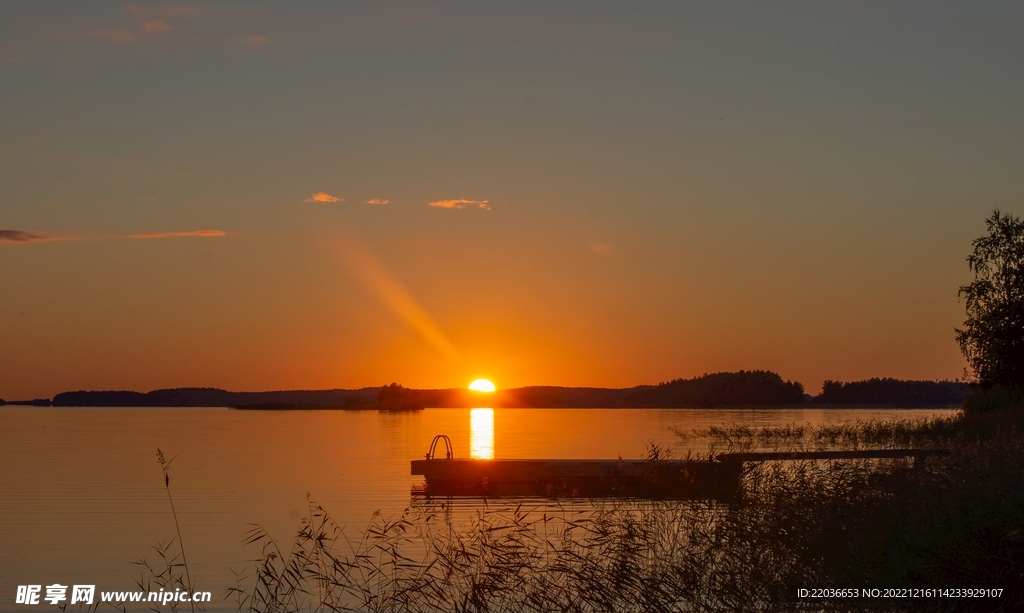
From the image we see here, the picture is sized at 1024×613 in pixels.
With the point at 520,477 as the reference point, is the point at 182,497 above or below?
below

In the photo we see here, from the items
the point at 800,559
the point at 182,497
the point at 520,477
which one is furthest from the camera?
the point at 182,497

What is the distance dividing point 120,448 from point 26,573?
44.7m

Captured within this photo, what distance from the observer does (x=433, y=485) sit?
3328cm

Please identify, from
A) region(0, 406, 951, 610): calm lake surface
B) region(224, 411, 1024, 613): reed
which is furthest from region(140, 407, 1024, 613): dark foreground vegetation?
region(0, 406, 951, 610): calm lake surface

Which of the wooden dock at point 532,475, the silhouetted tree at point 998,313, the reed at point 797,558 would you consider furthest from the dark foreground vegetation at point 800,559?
the silhouetted tree at point 998,313

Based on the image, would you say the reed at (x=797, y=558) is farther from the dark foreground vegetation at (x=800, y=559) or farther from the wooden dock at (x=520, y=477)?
the wooden dock at (x=520, y=477)

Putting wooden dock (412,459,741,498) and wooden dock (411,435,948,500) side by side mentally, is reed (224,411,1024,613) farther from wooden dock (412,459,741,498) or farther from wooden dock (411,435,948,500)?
wooden dock (412,459,741,498)

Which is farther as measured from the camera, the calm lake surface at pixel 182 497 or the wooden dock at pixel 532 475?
the wooden dock at pixel 532 475

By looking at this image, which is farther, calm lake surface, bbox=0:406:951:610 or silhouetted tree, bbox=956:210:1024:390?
silhouetted tree, bbox=956:210:1024:390

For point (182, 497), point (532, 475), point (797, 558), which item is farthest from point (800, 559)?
point (182, 497)

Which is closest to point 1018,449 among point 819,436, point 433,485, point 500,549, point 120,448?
point 500,549

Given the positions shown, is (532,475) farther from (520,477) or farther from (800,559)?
(800,559)

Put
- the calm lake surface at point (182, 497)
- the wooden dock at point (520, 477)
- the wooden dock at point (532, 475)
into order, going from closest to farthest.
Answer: the calm lake surface at point (182, 497) → the wooden dock at point (532, 475) → the wooden dock at point (520, 477)

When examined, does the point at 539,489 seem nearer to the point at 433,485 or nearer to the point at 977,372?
the point at 433,485
